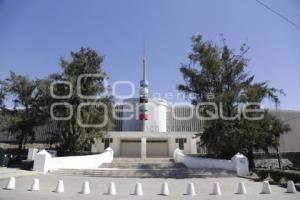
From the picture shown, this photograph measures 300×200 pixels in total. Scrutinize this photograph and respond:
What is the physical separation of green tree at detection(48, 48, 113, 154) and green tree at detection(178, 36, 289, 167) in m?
9.02

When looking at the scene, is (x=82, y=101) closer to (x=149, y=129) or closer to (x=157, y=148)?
(x=157, y=148)

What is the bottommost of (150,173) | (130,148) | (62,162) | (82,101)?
(150,173)

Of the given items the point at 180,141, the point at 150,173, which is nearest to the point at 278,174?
the point at 150,173

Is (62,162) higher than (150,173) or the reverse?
higher

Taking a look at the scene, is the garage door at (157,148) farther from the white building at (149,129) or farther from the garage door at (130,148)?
the garage door at (130,148)

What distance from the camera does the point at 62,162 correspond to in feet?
70.3

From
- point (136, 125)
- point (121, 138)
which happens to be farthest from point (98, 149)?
point (136, 125)

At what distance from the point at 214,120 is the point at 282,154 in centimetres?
2033

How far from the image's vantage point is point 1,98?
3048 centimetres

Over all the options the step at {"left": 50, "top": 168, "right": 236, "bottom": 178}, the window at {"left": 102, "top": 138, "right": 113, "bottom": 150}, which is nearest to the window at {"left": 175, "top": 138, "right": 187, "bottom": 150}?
the window at {"left": 102, "top": 138, "right": 113, "bottom": 150}

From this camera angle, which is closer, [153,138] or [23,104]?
[23,104]

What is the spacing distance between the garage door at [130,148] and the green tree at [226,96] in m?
18.2

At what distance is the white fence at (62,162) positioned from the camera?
1948 cm

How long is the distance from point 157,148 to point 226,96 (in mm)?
21584
